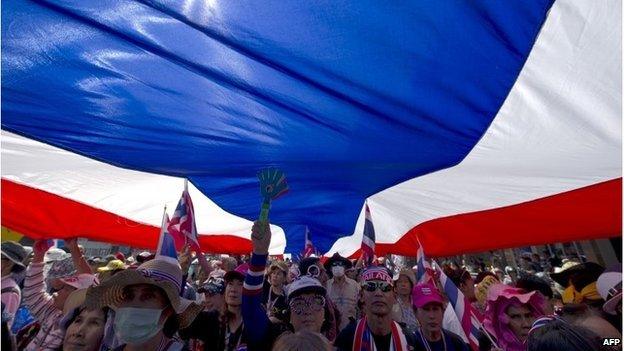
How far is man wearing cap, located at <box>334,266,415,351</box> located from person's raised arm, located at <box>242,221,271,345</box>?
653mm

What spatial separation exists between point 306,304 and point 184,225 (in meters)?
1.48

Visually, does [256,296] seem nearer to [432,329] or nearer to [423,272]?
[432,329]

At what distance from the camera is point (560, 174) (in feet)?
9.02

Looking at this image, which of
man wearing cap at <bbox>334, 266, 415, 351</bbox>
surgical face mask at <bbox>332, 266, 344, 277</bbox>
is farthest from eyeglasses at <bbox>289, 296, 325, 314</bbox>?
surgical face mask at <bbox>332, 266, 344, 277</bbox>

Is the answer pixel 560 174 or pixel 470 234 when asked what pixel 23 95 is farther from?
pixel 470 234

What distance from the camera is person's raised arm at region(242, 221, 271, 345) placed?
7.68 feet

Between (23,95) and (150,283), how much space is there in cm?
121

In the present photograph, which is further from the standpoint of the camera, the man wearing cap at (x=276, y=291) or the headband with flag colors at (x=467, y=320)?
the man wearing cap at (x=276, y=291)

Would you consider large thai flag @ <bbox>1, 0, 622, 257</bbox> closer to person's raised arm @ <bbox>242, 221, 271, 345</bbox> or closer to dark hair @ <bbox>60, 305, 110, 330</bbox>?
person's raised arm @ <bbox>242, 221, 271, 345</bbox>

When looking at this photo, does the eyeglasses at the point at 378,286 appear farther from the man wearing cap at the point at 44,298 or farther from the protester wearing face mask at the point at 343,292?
the man wearing cap at the point at 44,298

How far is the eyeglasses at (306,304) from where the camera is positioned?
2805mm

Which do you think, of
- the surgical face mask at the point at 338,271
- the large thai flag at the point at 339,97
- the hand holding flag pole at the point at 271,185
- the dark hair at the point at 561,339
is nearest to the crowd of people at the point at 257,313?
the dark hair at the point at 561,339

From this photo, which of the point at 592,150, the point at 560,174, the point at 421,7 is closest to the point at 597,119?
the point at 592,150

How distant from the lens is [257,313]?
7.73ft
